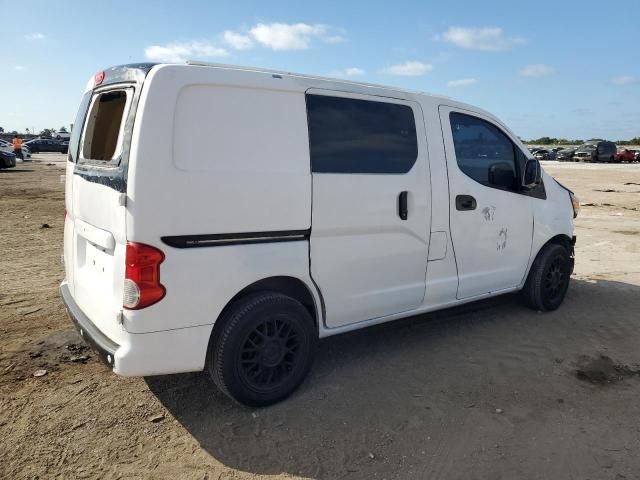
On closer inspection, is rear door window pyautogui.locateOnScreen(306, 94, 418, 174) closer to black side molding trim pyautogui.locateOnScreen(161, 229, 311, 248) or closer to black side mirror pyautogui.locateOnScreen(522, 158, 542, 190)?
black side molding trim pyautogui.locateOnScreen(161, 229, 311, 248)

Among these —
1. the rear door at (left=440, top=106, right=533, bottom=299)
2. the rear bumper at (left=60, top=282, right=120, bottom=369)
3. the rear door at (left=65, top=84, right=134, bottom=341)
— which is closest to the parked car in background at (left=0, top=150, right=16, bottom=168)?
the rear door at (left=65, top=84, right=134, bottom=341)

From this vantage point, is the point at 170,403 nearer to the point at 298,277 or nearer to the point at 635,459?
the point at 298,277

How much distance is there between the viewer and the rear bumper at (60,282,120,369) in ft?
9.63

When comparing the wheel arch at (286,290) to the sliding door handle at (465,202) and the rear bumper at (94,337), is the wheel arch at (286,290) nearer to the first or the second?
the rear bumper at (94,337)

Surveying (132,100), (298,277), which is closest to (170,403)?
(298,277)

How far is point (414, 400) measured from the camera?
138 inches

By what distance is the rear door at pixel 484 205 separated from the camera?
424cm

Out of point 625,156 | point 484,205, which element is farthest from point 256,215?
point 625,156

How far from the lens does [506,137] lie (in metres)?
4.78

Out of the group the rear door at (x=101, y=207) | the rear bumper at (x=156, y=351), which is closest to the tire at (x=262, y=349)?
the rear bumper at (x=156, y=351)

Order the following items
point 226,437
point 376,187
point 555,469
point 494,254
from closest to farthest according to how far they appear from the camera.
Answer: point 555,469
point 226,437
point 376,187
point 494,254

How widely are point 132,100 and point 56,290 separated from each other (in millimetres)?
3585

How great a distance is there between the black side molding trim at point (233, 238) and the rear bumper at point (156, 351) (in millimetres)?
492

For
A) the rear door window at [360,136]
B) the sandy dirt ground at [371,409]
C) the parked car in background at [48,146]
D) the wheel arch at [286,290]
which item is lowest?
the sandy dirt ground at [371,409]
